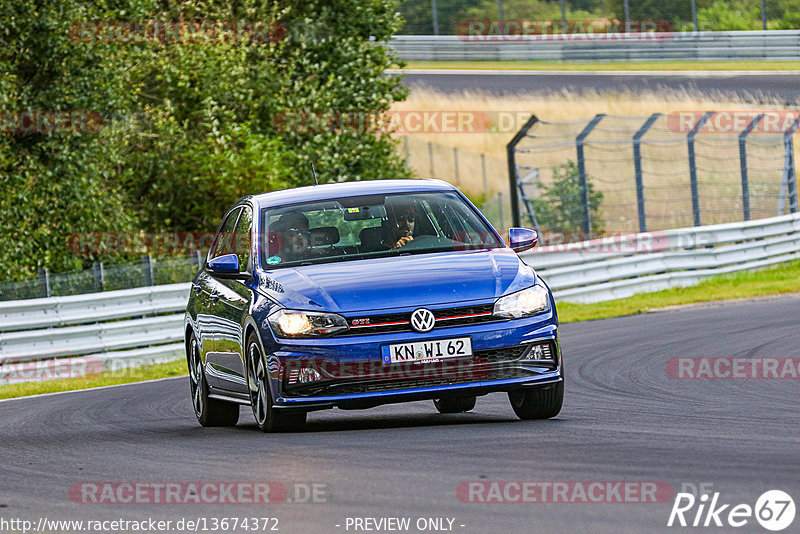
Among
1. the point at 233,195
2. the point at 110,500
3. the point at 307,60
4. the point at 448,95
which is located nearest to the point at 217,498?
the point at 110,500

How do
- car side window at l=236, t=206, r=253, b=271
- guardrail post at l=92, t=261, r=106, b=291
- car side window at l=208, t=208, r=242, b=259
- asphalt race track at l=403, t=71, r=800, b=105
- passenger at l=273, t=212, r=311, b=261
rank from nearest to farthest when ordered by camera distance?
1. passenger at l=273, t=212, r=311, b=261
2. car side window at l=236, t=206, r=253, b=271
3. car side window at l=208, t=208, r=242, b=259
4. guardrail post at l=92, t=261, r=106, b=291
5. asphalt race track at l=403, t=71, r=800, b=105

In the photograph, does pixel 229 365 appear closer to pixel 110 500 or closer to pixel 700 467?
pixel 110 500

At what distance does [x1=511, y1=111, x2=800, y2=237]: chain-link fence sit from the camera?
24.1m

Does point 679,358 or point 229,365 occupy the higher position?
point 229,365

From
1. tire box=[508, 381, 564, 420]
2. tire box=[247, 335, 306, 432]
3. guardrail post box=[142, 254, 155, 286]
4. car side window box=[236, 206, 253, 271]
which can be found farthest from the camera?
guardrail post box=[142, 254, 155, 286]

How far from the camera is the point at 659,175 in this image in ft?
113

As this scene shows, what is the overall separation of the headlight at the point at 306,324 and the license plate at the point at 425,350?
0.30m

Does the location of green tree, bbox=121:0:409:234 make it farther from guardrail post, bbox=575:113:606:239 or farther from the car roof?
the car roof

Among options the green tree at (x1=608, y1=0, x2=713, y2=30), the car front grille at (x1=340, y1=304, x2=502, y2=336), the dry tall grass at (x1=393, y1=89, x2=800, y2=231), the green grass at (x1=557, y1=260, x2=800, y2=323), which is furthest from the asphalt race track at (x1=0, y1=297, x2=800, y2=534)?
the green tree at (x1=608, y1=0, x2=713, y2=30)

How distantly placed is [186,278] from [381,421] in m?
11.2

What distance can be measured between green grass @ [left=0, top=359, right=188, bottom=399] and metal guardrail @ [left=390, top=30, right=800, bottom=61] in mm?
28854

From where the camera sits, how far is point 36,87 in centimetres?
2378

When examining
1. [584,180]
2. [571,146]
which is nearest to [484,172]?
[571,146]

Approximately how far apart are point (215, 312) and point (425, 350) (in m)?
2.23
